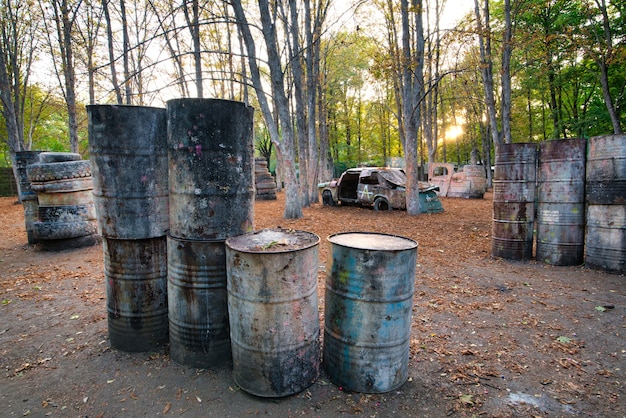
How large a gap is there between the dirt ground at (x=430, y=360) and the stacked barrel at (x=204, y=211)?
0.34 metres

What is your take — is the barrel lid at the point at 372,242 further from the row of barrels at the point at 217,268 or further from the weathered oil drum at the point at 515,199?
the weathered oil drum at the point at 515,199

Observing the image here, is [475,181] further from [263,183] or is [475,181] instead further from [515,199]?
[515,199]

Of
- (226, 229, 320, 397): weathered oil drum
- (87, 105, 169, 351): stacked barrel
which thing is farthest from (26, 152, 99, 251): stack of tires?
(226, 229, 320, 397): weathered oil drum

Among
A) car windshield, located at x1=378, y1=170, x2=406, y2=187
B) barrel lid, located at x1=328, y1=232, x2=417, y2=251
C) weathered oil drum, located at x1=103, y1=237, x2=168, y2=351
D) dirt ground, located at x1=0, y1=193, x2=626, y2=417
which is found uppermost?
car windshield, located at x1=378, y1=170, x2=406, y2=187

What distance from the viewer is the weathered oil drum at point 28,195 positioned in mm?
7418

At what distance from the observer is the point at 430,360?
117 inches

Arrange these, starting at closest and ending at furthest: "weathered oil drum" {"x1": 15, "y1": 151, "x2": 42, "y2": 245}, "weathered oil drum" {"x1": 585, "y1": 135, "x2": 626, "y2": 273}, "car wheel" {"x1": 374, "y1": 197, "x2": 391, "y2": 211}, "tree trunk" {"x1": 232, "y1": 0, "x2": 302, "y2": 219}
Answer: "weathered oil drum" {"x1": 585, "y1": 135, "x2": 626, "y2": 273}
"weathered oil drum" {"x1": 15, "y1": 151, "x2": 42, "y2": 245}
"tree trunk" {"x1": 232, "y1": 0, "x2": 302, "y2": 219}
"car wheel" {"x1": 374, "y1": 197, "x2": 391, "y2": 211}

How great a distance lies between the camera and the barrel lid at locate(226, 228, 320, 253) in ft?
7.94

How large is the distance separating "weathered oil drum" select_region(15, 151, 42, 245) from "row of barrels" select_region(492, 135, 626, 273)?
9.49 meters

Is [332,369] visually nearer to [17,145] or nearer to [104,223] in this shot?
[104,223]

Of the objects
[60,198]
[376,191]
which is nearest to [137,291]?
[60,198]

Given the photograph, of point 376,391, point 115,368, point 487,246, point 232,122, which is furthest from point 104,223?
point 487,246

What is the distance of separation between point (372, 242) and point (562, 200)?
445 centimetres

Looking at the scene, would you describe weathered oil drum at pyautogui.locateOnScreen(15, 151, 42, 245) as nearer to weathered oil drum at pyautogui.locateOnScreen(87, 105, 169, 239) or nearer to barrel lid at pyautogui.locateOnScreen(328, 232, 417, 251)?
weathered oil drum at pyautogui.locateOnScreen(87, 105, 169, 239)
